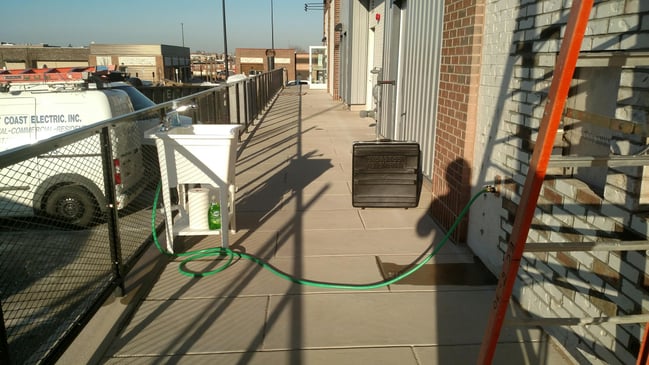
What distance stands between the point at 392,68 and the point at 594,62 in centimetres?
642

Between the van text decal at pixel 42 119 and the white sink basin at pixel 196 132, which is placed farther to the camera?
the van text decal at pixel 42 119

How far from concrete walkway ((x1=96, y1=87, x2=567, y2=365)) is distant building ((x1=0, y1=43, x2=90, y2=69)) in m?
76.8

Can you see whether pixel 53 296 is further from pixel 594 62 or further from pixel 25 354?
pixel 594 62

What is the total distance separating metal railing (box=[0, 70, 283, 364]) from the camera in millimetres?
3555

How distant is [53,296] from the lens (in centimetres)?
439

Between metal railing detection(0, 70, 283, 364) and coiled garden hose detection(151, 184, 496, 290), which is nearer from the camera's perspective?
metal railing detection(0, 70, 283, 364)

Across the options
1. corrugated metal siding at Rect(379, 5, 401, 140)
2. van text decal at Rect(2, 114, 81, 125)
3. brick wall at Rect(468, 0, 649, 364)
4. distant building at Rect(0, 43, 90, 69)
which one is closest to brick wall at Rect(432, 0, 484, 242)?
brick wall at Rect(468, 0, 649, 364)

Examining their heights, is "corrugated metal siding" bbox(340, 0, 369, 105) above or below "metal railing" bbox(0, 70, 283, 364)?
above

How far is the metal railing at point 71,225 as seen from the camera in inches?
140

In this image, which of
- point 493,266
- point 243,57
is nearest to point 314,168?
point 493,266

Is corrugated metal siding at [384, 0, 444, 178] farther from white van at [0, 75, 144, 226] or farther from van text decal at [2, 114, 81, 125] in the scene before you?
van text decal at [2, 114, 81, 125]

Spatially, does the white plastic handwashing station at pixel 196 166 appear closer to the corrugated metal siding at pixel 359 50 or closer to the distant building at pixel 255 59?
A: the corrugated metal siding at pixel 359 50

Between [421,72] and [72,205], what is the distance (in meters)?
4.80

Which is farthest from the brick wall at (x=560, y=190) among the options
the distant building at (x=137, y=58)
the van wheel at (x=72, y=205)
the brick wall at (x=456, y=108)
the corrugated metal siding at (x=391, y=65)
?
the distant building at (x=137, y=58)
